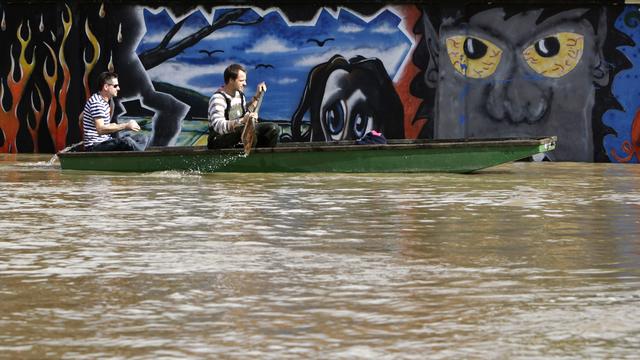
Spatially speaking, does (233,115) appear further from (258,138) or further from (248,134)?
(258,138)

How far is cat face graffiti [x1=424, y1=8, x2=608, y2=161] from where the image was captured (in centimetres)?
2320

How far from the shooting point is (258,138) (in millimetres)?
18406

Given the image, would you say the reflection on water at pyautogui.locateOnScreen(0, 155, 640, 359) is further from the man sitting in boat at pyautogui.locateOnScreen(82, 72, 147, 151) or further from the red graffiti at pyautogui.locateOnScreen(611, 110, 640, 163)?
the red graffiti at pyautogui.locateOnScreen(611, 110, 640, 163)

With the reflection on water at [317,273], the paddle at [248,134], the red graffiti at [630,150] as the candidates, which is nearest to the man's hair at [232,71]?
the paddle at [248,134]

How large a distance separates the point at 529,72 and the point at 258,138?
648 cm

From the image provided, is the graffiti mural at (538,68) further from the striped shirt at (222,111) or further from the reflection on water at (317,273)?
the reflection on water at (317,273)

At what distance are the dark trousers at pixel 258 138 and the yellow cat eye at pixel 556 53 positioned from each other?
20.7 ft

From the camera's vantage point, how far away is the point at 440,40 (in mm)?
23406

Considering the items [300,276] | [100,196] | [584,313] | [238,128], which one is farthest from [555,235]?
[238,128]

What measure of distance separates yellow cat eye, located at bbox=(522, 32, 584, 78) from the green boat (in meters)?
5.07

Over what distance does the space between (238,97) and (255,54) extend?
592cm

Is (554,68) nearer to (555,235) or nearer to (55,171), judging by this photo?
(55,171)

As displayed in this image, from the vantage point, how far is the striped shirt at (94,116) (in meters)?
18.6

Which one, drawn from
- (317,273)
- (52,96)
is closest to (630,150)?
(52,96)
